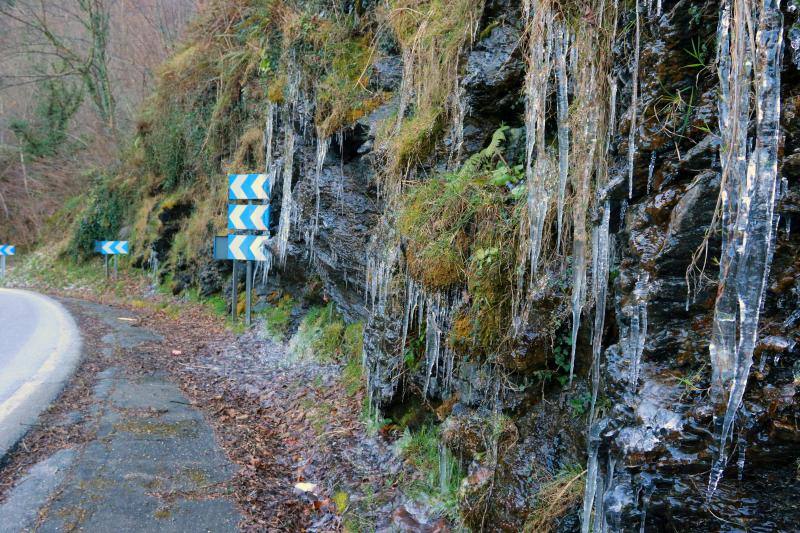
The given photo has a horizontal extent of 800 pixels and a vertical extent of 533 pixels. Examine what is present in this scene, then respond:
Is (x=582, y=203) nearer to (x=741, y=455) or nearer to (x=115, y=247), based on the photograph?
(x=741, y=455)

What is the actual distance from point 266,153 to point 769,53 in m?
8.68

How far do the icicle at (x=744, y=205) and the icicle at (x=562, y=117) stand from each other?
4.20 ft

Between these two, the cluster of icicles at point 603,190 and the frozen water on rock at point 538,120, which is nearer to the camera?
the cluster of icicles at point 603,190

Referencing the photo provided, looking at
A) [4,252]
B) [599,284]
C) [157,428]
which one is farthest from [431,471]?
[4,252]

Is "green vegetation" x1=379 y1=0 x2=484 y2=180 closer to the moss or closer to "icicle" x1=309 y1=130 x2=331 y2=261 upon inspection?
"icicle" x1=309 y1=130 x2=331 y2=261

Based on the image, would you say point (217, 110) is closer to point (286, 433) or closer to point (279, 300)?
point (279, 300)

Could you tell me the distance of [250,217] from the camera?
31.0 feet

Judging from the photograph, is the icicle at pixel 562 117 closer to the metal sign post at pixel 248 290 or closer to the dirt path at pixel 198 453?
the dirt path at pixel 198 453

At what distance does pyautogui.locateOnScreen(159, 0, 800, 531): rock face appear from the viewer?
2.24 m

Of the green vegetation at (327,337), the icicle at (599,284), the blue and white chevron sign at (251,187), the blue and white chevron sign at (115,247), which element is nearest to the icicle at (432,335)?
the icicle at (599,284)

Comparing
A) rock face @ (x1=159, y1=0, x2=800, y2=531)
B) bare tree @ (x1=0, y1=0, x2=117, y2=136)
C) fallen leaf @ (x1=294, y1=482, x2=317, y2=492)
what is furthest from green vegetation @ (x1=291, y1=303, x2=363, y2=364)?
bare tree @ (x1=0, y1=0, x2=117, y2=136)

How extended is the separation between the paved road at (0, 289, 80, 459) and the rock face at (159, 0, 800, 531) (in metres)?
3.55

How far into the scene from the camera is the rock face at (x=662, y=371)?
2.24m

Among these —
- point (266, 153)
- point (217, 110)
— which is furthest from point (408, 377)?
point (217, 110)
